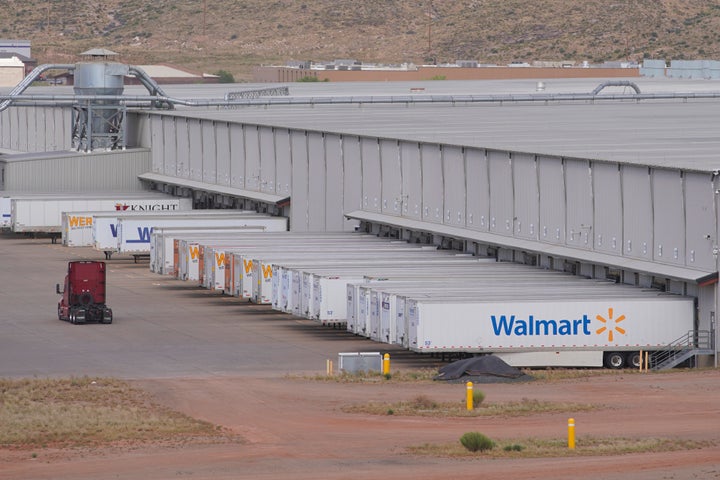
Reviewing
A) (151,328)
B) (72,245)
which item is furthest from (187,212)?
(151,328)

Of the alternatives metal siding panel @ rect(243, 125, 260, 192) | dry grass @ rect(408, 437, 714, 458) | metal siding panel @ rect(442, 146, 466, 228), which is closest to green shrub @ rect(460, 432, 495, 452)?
dry grass @ rect(408, 437, 714, 458)

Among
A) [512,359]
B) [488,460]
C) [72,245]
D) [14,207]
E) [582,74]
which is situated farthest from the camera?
[582,74]

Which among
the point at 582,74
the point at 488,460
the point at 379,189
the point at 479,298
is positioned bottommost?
the point at 488,460

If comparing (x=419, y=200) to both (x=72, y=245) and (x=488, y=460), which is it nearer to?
(x=72, y=245)

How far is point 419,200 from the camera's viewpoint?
7881 centimetres

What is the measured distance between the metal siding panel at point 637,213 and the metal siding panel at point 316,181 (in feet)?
87.9

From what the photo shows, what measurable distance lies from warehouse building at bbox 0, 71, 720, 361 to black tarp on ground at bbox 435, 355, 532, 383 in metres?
8.32

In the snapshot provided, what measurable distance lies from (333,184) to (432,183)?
9.56 metres

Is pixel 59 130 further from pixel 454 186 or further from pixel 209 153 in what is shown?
pixel 454 186

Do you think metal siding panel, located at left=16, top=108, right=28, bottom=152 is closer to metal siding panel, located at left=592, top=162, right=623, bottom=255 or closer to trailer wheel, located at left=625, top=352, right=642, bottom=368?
metal siding panel, located at left=592, top=162, right=623, bottom=255

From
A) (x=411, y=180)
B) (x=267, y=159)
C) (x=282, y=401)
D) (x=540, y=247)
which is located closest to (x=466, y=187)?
(x=411, y=180)

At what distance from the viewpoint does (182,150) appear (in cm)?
10688

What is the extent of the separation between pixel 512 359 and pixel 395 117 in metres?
48.1

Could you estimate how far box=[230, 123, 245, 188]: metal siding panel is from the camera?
97.7 meters
